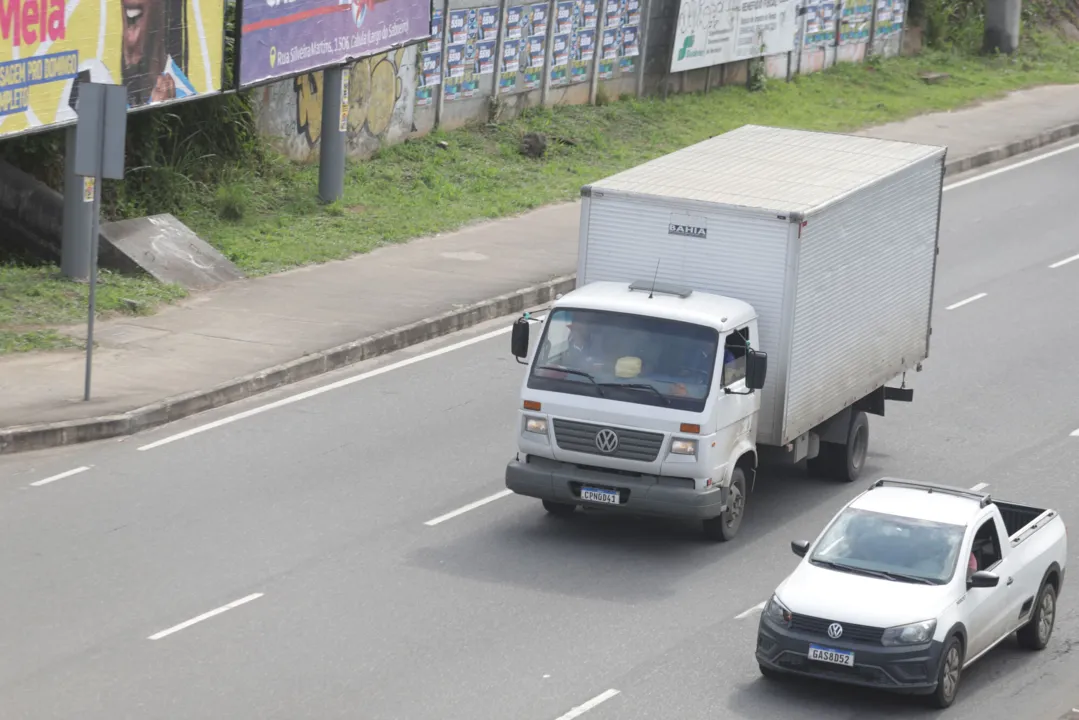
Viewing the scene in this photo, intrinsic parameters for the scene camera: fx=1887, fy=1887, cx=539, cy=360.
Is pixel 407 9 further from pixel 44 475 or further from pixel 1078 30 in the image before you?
pixel 1078 30

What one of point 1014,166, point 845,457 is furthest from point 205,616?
point 1014,166

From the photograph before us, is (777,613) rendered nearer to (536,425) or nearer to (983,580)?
(983,580)

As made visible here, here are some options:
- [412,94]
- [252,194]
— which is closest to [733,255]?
[252,194]

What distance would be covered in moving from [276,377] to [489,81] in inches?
522

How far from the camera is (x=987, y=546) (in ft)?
43.5

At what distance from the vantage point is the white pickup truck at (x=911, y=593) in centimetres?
1227

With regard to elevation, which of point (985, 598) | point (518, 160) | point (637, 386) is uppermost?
point (637, 386)

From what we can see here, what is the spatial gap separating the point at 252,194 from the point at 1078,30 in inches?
1061

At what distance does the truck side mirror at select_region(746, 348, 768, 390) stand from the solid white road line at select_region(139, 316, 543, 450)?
1981 millimetres

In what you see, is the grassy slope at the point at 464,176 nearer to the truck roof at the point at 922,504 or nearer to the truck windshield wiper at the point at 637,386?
the truck windshield wiper at the point at 637,386

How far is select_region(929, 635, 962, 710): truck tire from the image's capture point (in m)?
12.3

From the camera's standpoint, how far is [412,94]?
30.1 m

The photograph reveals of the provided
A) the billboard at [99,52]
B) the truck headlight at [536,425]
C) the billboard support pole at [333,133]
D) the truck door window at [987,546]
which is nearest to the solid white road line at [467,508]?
the truck headlight at [536,425]

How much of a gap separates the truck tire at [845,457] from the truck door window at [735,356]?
2255mm
